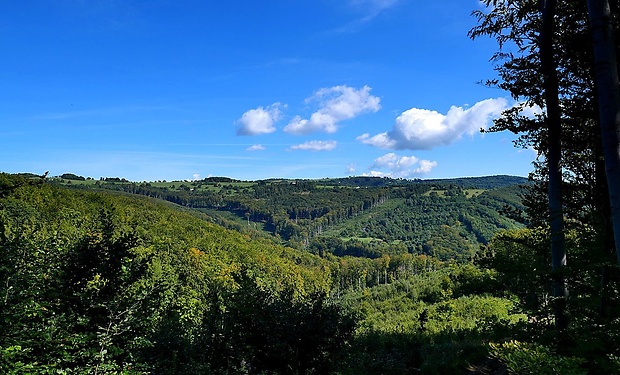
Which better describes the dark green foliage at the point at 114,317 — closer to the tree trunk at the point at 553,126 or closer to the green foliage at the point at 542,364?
the green foliage at the point at 542,364

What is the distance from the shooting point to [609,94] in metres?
4.16

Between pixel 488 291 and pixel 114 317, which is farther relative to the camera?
pixel 488 291

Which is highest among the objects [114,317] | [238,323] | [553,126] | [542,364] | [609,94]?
[553,126]

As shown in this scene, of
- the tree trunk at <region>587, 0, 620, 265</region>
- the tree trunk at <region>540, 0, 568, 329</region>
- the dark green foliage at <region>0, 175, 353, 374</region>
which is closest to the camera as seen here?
the tree trunk at <region>587, 0, 620, 265</region>

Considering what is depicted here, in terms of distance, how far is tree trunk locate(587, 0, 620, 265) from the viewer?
4145 mm

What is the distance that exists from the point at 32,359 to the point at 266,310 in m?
6.14

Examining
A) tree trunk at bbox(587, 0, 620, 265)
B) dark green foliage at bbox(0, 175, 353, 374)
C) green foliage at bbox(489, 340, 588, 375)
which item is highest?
tree trunk at bbox(587, 0, 620, 265)

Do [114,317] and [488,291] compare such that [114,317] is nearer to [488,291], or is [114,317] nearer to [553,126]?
[488,291]

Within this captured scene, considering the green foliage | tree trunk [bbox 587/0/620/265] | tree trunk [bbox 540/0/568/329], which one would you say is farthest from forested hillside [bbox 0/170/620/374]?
tree trunk [bbox 587/0/620/265]

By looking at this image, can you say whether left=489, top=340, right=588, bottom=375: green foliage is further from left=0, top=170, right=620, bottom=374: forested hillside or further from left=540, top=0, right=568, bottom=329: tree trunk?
left=540, top=0, right=568, bottom=329: tree trunk

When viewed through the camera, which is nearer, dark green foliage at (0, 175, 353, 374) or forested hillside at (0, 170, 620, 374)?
forested hillside at (0, 170, 620, 374)

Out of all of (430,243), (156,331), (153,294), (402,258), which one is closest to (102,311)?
(153,294)

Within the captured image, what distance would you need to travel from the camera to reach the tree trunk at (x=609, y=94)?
13.6 feet

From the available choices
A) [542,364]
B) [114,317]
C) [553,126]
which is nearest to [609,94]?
[542,364]
